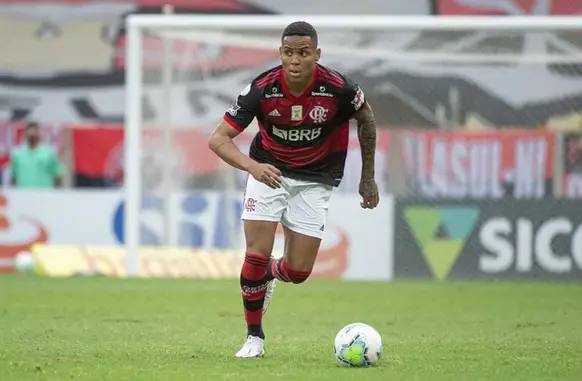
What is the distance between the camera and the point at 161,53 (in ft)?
67.2

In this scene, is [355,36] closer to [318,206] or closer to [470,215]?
[470,215]

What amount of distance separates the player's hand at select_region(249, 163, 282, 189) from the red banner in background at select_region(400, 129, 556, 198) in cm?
1097

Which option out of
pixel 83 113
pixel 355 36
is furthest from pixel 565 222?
pixel 83 113

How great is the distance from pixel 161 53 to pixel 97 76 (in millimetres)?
12383

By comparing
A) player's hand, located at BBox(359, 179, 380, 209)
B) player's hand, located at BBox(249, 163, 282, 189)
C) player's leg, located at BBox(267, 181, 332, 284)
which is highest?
player's hand, located at BBox(249, 163, 282, 189)

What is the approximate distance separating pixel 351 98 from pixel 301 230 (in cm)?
102

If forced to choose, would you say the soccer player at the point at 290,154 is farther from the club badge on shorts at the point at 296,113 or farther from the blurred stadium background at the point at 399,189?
the blurred stadium background at the point at 399,189

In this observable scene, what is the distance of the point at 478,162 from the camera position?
802 inches

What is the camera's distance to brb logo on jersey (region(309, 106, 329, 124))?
31.4ft

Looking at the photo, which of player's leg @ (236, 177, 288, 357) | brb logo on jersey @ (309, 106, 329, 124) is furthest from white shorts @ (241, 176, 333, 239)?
brb logo on jersey @ (309, 106, 329, 124)

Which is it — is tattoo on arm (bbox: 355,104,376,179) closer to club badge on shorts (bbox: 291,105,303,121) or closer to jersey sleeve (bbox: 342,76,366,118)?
jersey sleeve (bbox: 342,76,366,118)

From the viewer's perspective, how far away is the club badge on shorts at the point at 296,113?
9.50 metres

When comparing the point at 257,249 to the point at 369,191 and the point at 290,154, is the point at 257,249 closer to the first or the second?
the point at 290,154

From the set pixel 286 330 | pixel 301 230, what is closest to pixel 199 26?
pixel 286 330
